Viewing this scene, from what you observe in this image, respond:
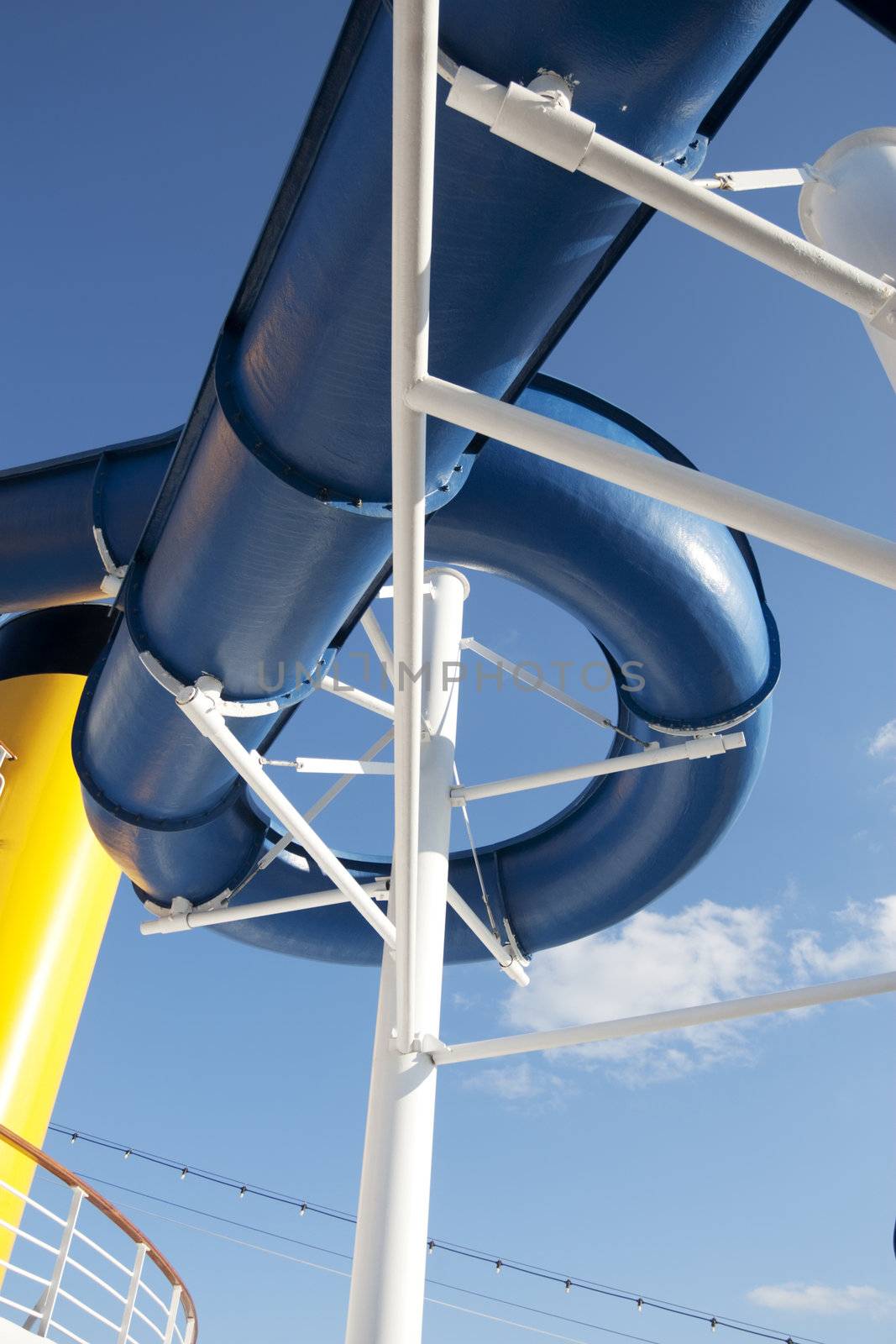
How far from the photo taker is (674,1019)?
14.7 ft

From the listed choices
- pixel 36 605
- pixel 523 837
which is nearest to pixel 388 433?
pixel 36 605

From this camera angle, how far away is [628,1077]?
1564 cm

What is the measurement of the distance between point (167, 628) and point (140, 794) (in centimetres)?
132

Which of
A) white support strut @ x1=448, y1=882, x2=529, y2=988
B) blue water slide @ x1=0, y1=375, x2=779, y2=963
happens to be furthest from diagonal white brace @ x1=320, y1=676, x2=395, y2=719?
white support strut @ x1=448, y1=882, x2=529, y2=988

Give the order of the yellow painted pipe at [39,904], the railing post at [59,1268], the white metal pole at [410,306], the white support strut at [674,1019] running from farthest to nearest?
the yellow painted pipe at [39,904] → the white support strut at [674,1019] → the railing post at [59,1268] → the white metal pole at [410,306]

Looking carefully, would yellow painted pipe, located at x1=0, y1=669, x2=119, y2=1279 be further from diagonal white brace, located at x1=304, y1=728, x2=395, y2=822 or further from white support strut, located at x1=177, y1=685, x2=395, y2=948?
white support strut, located at x1=177, y1=685, x2=395, y2=948

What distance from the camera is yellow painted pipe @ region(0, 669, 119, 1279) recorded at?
707 cm

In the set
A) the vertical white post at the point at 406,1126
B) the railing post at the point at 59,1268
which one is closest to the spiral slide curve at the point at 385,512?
the vertical white post at the point at 406,1126

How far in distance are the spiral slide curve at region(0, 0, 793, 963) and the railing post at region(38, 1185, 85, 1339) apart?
1.89 meters

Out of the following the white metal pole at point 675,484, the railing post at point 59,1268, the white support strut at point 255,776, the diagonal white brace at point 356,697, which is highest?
the diagonal white brace at point 356,697

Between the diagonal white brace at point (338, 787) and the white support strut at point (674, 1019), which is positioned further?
the diagonal white brace at point (338, 787)

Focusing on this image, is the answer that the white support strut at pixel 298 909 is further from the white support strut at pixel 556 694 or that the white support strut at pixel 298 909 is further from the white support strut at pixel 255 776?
the white support strut at pixel 556 694

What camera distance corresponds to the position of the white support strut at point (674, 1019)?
13.5 ft

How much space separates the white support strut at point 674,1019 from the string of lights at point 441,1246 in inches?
248
